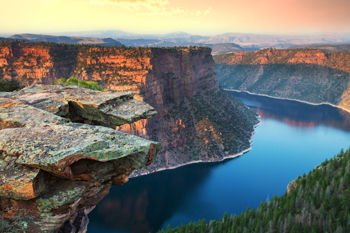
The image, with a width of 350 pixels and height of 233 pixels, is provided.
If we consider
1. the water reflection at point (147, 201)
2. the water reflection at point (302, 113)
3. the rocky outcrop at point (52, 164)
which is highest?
the rocky outcrop at point (52, 164)

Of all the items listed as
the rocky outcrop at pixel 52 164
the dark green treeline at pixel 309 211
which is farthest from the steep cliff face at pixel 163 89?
the rocky outcrop at pixel 52 164

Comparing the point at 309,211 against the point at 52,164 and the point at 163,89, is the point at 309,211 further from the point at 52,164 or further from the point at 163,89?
the point at 163,89

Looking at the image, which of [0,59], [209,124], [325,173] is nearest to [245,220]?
[325,173]

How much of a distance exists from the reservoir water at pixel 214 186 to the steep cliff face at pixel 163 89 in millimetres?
6616

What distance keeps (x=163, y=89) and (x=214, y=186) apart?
1624 inches

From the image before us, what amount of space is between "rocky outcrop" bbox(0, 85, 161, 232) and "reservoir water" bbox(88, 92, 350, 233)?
4926 cm

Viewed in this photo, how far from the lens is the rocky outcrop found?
11133mm

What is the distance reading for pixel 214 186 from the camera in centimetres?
7581

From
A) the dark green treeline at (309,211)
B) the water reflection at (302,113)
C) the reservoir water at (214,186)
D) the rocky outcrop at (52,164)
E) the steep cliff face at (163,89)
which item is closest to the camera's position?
the rocky outcrop at (52,164)

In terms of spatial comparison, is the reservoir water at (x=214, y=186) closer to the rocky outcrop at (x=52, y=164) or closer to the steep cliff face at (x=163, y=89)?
the steep cliff face at (x=163, y=89)

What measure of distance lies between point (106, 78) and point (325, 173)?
72.8m

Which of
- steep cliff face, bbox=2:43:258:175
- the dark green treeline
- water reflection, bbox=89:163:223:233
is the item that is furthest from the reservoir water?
the dark green treeline

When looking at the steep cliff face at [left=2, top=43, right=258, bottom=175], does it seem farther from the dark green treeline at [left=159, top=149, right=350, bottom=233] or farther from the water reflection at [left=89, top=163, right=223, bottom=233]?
the dark green treeline at [left=159, top=149, right=350, bottom=233]

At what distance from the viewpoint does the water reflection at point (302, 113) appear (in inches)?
5684
